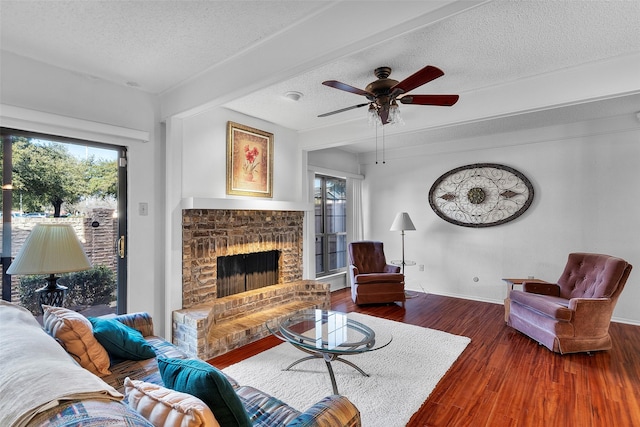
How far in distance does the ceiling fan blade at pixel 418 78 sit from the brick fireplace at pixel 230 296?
233cm

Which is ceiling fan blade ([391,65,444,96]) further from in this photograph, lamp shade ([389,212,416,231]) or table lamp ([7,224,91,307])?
lamp shade ([389,212,416,231])

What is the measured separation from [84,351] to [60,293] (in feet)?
Answer: 2.95

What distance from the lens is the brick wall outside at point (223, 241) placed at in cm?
338

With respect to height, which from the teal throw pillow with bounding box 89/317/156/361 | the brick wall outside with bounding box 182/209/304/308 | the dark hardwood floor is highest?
the brick wall outside with bounding box 182/209/304/308

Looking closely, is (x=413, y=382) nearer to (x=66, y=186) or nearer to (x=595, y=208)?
(x=66, y=186)

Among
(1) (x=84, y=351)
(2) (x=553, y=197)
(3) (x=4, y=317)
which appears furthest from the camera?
(2) (x=553, y=197)

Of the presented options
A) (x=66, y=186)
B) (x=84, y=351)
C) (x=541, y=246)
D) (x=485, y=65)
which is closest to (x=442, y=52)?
(x=485, y=65)

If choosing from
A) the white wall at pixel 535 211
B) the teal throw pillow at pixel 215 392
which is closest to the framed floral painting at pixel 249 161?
the white wall at pixel 535 211

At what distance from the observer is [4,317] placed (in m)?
1.50

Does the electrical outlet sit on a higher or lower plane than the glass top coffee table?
higher

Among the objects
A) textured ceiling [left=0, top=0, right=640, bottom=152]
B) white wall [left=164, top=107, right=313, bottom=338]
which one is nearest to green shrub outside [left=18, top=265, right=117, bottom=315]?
white wall [left=164, top=107, right=313, bottom=338]

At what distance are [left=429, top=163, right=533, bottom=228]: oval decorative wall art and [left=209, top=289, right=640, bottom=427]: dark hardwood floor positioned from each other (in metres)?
1.84

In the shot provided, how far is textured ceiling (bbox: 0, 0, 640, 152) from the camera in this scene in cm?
191

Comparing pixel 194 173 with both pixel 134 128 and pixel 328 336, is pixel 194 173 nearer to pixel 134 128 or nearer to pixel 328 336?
pixel 134 128
